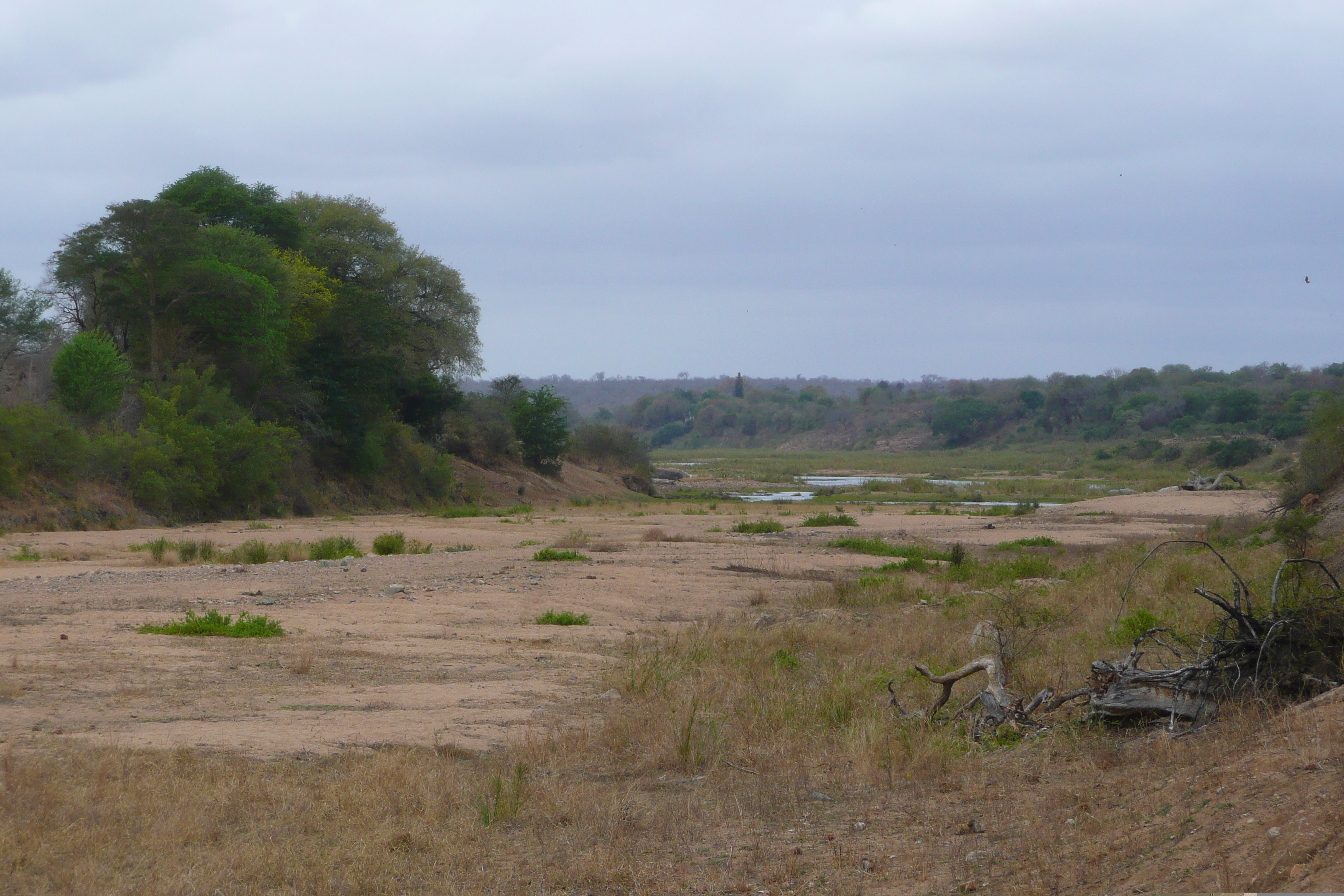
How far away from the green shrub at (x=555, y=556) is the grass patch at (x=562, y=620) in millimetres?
6717

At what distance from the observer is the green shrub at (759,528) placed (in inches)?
1190

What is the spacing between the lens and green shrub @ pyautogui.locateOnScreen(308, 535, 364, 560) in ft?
70.7

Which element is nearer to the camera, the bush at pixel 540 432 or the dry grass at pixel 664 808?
the dry grass at pixel 664 808

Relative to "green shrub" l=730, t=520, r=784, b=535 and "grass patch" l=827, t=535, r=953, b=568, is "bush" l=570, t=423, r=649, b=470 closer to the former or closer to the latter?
"green shrub" l=730, t=520, r=784, b=535

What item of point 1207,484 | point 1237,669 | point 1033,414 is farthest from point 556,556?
point 1033,414

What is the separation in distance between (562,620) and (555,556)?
24.2ft

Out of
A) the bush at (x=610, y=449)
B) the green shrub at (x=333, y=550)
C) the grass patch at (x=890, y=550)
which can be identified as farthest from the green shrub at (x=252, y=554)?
the bush at (x=610, y=449)

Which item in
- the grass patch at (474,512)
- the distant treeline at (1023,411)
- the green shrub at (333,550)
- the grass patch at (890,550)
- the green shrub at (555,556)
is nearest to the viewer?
the green shrub at (555,556)

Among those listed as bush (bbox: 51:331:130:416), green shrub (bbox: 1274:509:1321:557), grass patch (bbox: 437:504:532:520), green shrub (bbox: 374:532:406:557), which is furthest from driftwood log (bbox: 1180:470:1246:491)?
bush (bbox: 51:331:130:416)

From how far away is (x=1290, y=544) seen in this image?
13.3m

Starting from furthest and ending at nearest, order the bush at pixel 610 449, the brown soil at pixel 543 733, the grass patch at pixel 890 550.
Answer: the bush at pixel 610 449
the grass patch at pixel 890 550
the brown soil at pixel 543 733

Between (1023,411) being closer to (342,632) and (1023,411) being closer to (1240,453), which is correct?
(1240,453)

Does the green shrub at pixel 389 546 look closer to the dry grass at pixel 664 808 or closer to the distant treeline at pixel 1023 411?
the dry grass at pixel 664 808

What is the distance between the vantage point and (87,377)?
29.4 metres
